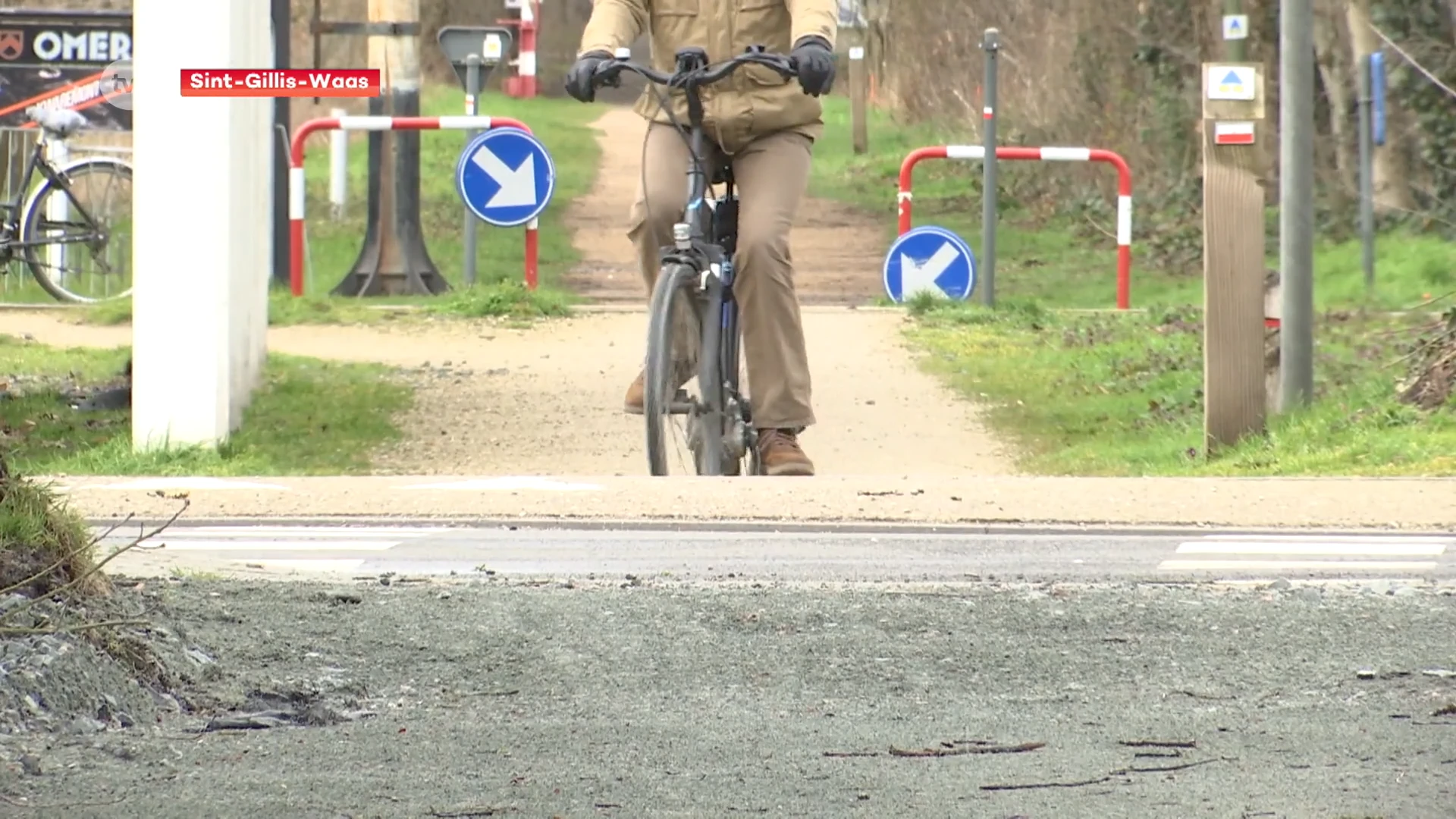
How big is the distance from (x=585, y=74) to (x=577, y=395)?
13.5 ft

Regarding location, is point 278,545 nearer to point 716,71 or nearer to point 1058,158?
point 716,71

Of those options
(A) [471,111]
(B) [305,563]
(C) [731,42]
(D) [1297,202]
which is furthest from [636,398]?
(A) [471,111]

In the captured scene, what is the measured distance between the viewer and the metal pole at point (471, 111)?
17062 millimetres

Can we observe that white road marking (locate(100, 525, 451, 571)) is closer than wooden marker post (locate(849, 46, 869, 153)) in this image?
Yes

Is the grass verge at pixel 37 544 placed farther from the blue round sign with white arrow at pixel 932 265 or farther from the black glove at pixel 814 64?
the blue round sign with white arrow at pixel 932 265

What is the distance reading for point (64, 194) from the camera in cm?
1520

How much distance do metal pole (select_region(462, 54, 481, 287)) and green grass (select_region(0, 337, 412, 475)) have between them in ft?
13.7

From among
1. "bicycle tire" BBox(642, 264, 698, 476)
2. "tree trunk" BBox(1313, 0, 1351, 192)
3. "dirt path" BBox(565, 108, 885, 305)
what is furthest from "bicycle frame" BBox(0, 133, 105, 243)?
"tree trunk" BBox(1313, 0, 1351, 192)

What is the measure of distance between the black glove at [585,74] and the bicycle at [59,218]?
6757 millimetres

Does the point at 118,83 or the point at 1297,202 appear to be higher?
the point at 118,83

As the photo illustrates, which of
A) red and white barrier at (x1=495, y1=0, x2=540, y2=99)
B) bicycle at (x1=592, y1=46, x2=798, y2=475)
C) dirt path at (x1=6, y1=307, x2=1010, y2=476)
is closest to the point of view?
bicycle at (x1=592, y1=46, x2=798, y2=475)

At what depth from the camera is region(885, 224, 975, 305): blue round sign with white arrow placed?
15.8 metres

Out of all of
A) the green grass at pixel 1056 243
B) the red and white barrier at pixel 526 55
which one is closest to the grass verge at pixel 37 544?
the green grass at pixel 1056 243
